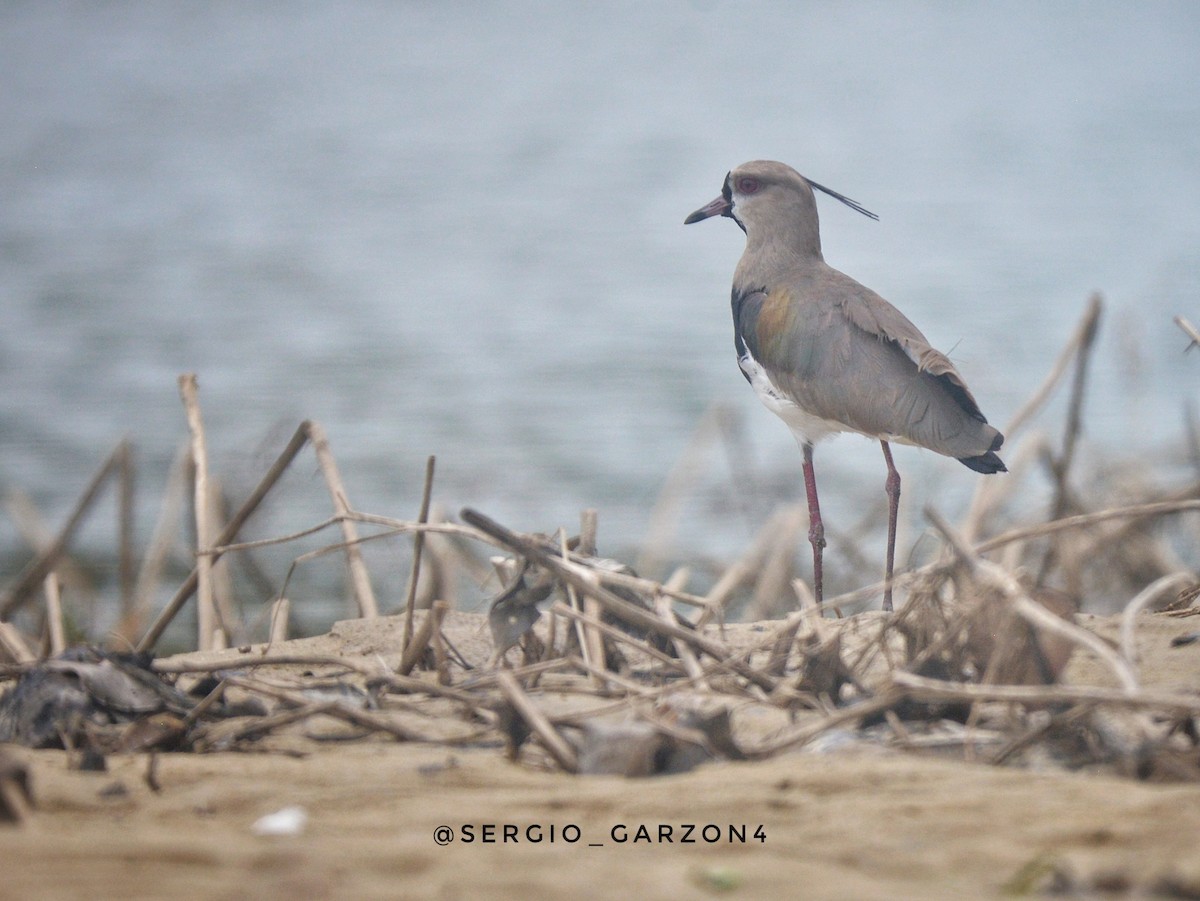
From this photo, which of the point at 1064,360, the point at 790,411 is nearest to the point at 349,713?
the point at 790,411

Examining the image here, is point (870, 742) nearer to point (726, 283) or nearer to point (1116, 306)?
point (1116, 306)

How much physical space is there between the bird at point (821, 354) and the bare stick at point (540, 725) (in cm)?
200

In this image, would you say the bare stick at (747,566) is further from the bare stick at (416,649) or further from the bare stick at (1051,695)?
the bare stick at (1051,695)

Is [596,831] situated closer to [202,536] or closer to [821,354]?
[202,536]

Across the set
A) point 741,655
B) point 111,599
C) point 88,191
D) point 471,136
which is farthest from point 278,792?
point 471,136

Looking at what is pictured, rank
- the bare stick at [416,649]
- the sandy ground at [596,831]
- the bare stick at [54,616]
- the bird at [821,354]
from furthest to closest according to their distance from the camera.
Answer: the bird at [821,354] → the bare stick at [54,616] → the bare stick at [416,649] → the sandy ground at [596,831]

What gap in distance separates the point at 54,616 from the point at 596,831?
103 inches

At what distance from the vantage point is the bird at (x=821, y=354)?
5.17 metres

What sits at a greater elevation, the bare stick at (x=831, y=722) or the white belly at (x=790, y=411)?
the white belly at (x=790, y=411)

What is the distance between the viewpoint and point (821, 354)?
551 centimetres

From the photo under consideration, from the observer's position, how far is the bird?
17.0ft

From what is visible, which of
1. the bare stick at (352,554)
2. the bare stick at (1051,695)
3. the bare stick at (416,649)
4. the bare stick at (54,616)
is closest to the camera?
the bare stick at (1051,695)

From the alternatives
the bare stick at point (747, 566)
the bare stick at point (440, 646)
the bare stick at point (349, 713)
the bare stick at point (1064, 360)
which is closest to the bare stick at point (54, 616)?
the bare stick at point (349, 713)

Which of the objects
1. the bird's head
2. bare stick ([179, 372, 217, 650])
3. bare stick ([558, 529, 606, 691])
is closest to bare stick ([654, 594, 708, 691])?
bare stick ([558, 529, 606, 691])
